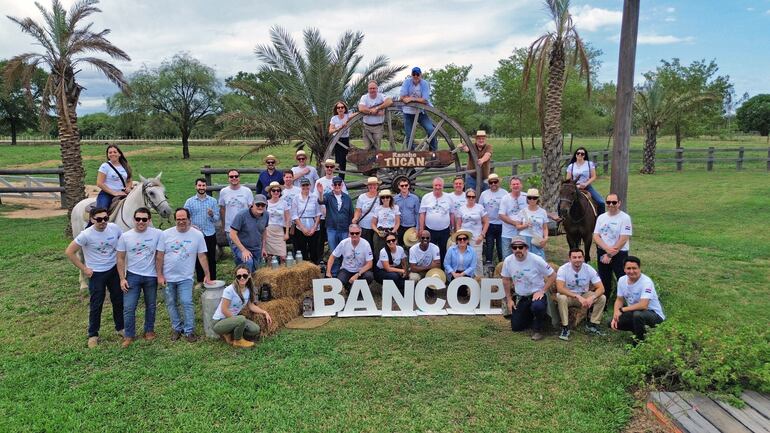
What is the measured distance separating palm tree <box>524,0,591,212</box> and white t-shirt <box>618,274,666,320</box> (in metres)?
7.22

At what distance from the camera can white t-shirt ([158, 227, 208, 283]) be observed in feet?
19.3

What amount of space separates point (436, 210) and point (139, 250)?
12.8ft

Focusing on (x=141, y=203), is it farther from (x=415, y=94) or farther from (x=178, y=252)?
(x=415, y=94)

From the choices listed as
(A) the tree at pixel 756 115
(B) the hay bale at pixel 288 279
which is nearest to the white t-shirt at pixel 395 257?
(B) the hay bale at pixel 288 279

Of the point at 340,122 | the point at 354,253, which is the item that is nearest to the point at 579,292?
the point at 354,253

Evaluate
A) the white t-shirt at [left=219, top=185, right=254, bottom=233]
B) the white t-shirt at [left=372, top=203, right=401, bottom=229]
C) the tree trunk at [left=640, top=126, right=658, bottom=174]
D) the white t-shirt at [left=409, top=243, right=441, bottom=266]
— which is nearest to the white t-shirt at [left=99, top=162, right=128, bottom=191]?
the white t-shirt at [left=219, top=185, right=254, bottom=233]

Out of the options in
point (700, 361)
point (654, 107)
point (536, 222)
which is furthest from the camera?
point (654, 107)

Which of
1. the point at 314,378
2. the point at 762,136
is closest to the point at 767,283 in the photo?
the point at 314,378

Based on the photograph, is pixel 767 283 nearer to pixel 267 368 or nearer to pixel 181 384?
pixel 267 368

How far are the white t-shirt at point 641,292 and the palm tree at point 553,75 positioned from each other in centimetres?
722

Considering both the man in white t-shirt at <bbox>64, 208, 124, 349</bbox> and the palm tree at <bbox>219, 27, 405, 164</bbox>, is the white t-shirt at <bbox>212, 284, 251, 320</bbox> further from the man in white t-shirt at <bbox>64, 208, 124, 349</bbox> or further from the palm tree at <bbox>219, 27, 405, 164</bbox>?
the palm tree at <bbox>219, 27, 405, 164</bbox>

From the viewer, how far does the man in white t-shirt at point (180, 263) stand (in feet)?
19.3

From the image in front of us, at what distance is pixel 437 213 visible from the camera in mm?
7605

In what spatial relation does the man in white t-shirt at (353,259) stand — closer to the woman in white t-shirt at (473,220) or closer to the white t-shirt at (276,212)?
the white t-shirt at (276,212)
